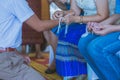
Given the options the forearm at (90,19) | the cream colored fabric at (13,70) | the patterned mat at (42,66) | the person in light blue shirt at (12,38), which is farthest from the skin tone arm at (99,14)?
the patterned mat at (42,66)

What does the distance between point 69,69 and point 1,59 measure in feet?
2.19

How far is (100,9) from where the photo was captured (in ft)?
6.40

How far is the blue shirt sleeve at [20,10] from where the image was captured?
5.53ft

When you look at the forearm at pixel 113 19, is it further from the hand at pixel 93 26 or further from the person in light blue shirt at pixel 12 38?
the person in light blue shirt at pixel 12 38

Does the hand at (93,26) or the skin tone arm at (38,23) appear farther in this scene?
the skin tone arm at (38,23)

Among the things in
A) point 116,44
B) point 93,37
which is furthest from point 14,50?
point 116,44

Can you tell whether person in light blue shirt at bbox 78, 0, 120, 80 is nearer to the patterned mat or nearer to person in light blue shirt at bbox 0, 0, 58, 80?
person in light blue shirt at bbox 0, 0, 58, 80

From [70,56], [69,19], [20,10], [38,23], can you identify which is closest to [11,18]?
[20,10]

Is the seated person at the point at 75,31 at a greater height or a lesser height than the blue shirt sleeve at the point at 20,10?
lesser

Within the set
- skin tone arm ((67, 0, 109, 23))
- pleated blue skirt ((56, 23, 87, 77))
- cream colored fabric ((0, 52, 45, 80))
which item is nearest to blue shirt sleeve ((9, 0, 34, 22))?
cream colored fabric ((0, 52, 45, 80))

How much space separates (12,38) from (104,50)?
0.58 m

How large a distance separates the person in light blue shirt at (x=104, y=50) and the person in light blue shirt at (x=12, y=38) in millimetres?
352

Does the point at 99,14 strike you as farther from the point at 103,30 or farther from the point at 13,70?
the point at 13,70

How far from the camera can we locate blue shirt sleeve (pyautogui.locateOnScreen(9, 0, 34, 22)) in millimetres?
1685
